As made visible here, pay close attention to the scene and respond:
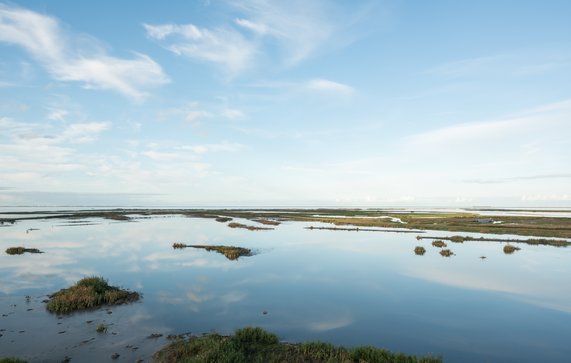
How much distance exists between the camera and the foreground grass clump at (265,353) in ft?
44.0

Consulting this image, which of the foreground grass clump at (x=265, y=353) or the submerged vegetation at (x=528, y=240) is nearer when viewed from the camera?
the foreground grass clump at (x=265, y=353)

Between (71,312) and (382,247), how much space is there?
130 ft

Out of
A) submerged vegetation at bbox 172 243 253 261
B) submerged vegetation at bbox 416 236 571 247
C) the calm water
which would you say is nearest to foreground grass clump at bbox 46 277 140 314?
the calm water

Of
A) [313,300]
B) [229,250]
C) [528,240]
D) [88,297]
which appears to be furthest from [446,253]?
[88,297]

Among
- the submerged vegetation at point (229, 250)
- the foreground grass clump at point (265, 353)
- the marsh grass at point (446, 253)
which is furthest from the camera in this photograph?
the marsh grass at point (446, 253)

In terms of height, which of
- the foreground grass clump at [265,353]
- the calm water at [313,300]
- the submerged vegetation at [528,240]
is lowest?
the calm water at [313,300]

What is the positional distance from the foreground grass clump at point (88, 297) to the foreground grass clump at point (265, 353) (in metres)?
9.62

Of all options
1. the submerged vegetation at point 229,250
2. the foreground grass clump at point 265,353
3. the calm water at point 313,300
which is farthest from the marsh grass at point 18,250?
the foreground grass clump at point 265,353

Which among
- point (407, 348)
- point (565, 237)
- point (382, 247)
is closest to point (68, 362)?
point (407, 348)

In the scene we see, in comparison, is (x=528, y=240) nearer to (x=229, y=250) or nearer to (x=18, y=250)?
(x=229, y=250)

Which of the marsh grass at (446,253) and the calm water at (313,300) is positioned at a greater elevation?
the marsh grass at (446,253)

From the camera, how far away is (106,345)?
1571 centimetres

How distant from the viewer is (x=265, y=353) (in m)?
14.5

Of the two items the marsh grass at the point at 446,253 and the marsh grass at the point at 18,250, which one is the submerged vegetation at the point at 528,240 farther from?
the marsh grass at the point at 18,250
